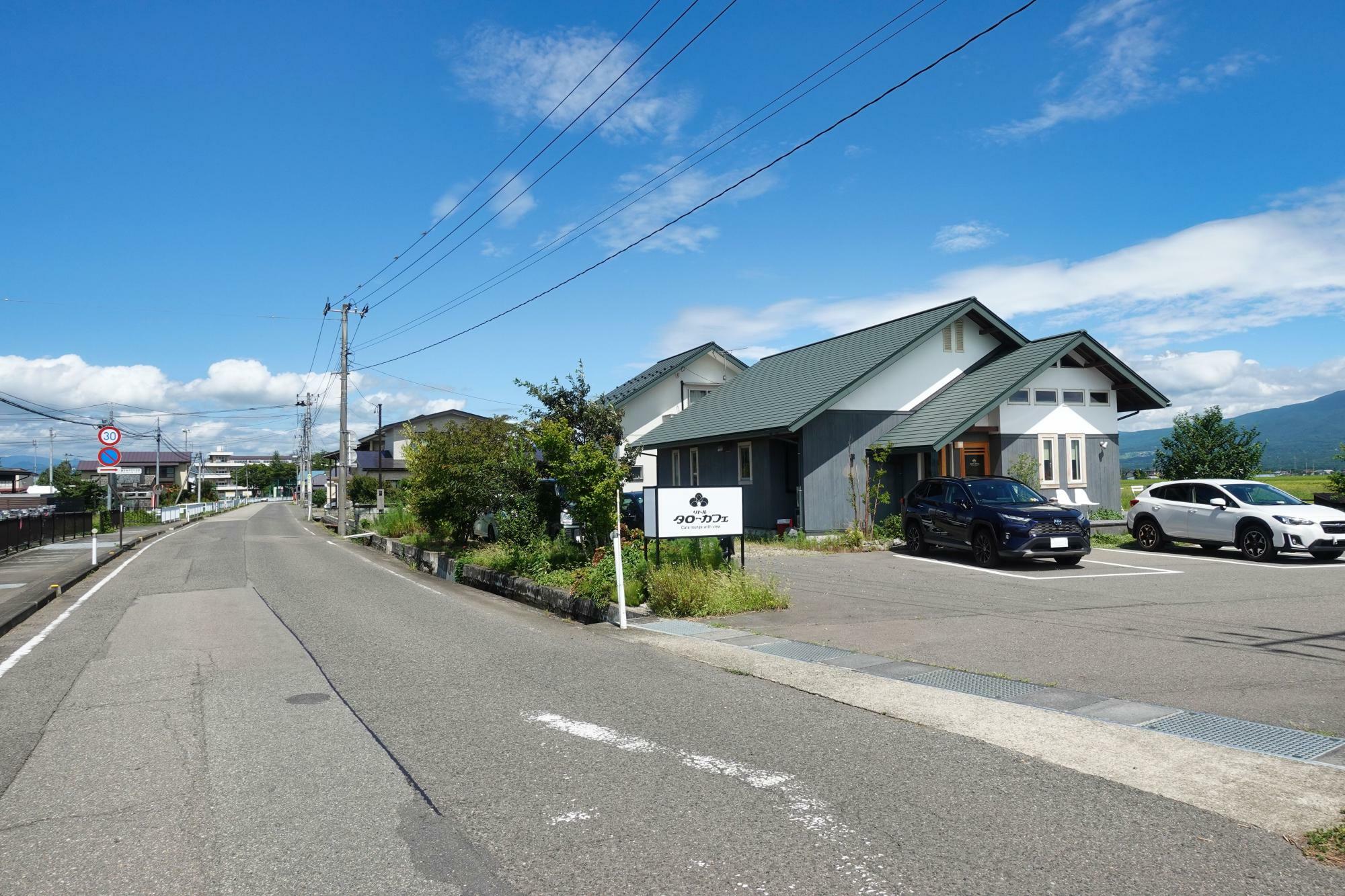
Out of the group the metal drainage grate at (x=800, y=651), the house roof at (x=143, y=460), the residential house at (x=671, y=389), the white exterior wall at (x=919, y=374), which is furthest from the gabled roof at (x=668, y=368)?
the house roof at (x=143, y=460)

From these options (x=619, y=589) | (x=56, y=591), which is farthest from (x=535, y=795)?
(x=56, y=591)

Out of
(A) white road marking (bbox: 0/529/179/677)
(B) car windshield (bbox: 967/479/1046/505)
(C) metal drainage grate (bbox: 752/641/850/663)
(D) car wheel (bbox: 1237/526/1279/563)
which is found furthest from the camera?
(B) car windshield (bbox: 967/479/1046/505)

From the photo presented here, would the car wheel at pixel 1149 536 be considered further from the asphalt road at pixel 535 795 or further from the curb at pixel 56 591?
the curb at pixel 56 591

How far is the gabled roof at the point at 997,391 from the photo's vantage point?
72.0 feet

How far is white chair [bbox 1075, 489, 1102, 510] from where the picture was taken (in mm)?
24031

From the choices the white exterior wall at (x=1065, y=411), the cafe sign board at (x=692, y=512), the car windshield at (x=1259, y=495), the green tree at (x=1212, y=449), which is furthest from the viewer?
the green tree at (x=1212, y=449)

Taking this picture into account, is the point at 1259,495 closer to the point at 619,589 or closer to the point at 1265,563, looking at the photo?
the point at 1265,563

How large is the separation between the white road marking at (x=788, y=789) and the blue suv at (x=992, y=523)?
12141mm

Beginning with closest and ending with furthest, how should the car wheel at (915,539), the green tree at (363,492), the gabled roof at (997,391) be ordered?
the car wheel at (915,539)
the gabled roof at (997,391)
the green tree at (363,492)

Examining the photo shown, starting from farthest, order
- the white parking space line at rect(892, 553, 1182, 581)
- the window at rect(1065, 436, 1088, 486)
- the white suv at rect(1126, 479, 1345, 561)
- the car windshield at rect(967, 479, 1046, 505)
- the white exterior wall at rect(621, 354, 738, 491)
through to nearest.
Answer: the white exterior wall at rect(621, 354, 738, 491) < the window at rect(1065, 436, 1088, 486) < the car windshield at rect(967, 479, 1046, 505) < the white suv at rect(1126, 479, 1345, 561) < the white parking space line at rect(892, 553, 1182, 581)

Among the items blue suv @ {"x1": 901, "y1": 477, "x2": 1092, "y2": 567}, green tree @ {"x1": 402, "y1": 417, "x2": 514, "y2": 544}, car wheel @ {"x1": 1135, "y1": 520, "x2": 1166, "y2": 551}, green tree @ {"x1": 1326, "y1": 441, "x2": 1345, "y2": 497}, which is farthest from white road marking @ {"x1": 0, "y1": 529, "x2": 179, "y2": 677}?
green tree @ {"x1": 1326, "y1": 441, "x2": 1345, "y2": 497}

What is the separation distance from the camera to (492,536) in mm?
22312

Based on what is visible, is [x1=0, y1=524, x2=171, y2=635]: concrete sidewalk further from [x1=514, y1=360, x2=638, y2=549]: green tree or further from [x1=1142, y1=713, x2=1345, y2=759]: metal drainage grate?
[x1=1142, y1=713, x2=1345, y2=759]: metal drainage grate

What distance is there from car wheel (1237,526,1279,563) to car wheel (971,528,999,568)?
4768 mm
